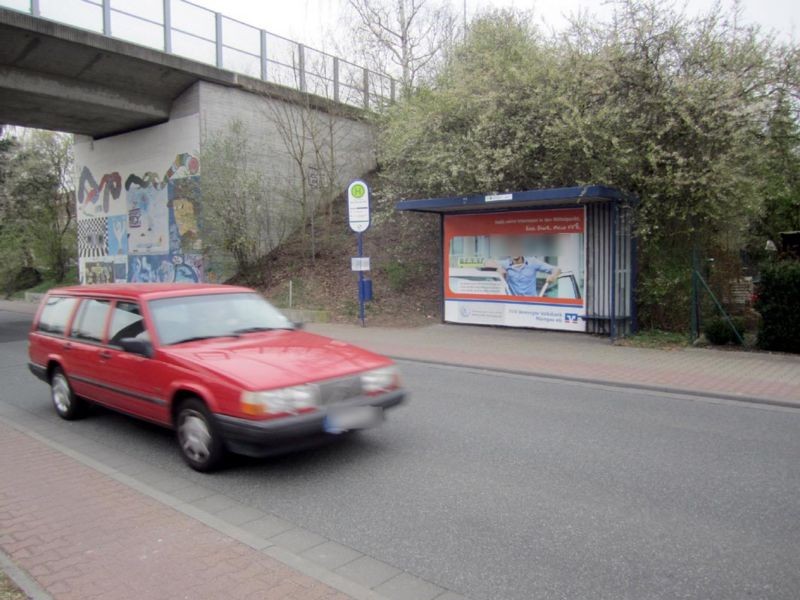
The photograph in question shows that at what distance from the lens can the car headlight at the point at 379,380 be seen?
533 cm

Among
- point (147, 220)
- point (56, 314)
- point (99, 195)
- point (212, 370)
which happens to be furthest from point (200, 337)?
point (99, 195)

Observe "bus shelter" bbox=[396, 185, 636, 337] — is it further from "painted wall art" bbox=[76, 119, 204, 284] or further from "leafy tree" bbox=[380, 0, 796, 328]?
"painted wall art" bbox=[76, 119, 204, 284]

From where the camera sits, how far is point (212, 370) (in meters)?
4.95

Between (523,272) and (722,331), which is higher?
(523,272)

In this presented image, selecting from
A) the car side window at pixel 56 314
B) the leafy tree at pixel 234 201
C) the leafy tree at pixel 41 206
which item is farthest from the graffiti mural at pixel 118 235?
the car side window at pixel 56 314

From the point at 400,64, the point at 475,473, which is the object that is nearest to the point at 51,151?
the point at 400,64

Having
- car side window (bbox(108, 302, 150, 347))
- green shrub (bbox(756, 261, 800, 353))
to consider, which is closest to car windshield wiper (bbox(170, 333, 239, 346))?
car side window (bbox(108, 302, 150, 347))

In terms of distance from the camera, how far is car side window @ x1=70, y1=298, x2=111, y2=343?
6406mm

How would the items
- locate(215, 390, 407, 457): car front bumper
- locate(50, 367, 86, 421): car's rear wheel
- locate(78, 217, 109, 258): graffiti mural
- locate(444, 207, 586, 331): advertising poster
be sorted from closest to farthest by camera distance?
locate(215, 390, 407, 457): car front bumper
locate(50, 367, 86, 421): car's rear wheel
locate(444, 207, 586, 331): advertising poster
locate(78, 217, 109, 258): graffiti mural

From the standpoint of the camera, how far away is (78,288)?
715 centimetres

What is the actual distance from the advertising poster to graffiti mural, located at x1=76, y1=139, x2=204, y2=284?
408 inches

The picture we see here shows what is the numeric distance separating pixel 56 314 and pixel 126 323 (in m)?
1.86

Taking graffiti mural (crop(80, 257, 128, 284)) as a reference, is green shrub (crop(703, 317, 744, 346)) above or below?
below

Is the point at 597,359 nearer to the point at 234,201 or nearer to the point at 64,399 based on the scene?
the point at 64,399
